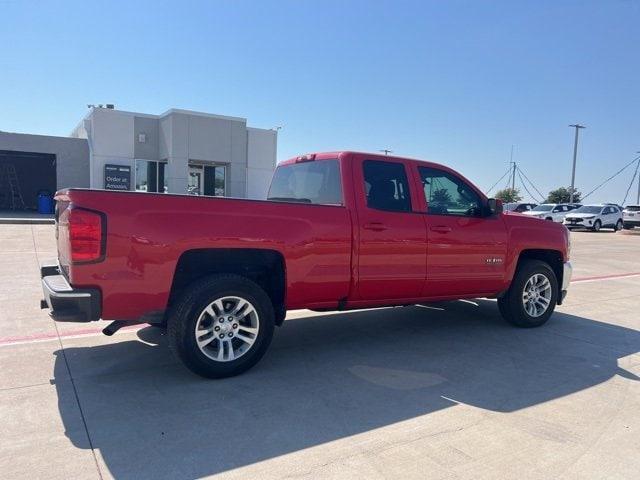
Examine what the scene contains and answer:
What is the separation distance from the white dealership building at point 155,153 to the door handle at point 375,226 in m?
21.6

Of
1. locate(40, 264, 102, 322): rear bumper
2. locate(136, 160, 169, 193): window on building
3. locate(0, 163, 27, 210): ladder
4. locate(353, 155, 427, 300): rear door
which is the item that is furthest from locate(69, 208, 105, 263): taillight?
locate(0, 163, 27, 210): ladder

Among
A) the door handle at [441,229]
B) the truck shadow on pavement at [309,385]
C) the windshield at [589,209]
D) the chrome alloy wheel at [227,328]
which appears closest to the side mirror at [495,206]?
the door handle at [441,229]

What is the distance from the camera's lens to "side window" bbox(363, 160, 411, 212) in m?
5.20

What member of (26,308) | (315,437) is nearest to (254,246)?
(315,437)

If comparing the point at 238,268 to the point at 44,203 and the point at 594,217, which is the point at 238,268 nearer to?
the point at 44,203

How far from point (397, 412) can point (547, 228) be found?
389 centimetres

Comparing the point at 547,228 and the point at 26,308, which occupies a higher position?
the point at 547,228

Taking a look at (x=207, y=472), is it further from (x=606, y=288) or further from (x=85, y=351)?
(x=606, y=288)

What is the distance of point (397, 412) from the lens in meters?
3.86

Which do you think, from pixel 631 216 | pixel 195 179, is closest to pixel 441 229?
pixel 195 179

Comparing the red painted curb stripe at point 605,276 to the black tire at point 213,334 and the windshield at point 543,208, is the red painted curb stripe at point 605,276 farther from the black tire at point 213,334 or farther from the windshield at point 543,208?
the windshield at point 543,208

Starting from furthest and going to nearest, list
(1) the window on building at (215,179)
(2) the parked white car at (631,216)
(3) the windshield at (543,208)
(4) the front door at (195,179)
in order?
1. (3) the windshield at (543,208)
2. (2) the parked white car at (631,216)
3. (1) the window on building at (215,179)
4. (4) the front door at (195,179)

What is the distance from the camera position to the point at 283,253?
4.57m

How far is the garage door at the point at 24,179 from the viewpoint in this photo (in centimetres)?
2844
